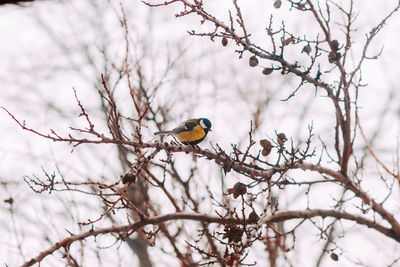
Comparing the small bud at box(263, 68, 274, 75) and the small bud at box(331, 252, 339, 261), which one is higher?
the small bud at box(263, 68, 274, 75)

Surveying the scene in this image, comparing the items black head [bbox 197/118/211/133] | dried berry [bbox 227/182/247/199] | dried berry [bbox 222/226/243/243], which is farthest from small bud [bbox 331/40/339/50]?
black head [bbox 197/118/211/133]

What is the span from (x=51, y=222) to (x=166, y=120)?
86.5 inches

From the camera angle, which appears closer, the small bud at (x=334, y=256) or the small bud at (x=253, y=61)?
the small bud at (x=253, y=61)

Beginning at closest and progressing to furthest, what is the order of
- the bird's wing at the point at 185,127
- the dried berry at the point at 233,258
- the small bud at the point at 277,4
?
1. the dried berry at the point at 233,258
2. the small bud at the point at 277,4
3. the bird's wing at the point at 185,127

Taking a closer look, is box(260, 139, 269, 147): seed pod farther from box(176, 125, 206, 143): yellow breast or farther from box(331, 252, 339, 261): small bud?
box(176, 125, 206, 143): yellow breast

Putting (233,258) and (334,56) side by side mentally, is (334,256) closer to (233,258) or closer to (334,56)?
(233,258)

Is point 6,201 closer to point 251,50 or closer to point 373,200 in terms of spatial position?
point 251,50

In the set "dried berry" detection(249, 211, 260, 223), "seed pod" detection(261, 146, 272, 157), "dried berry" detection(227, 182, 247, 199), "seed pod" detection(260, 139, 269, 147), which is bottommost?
"dried berry" detection(249, 211, 260, 223)

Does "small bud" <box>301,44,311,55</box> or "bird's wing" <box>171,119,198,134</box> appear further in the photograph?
"bird's wing" <box>171,119,198,134</box>

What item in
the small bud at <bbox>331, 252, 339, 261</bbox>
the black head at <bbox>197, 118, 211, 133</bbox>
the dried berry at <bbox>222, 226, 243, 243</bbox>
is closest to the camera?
the dried berry at <bbox>222, 226, 243, 243</bbox>

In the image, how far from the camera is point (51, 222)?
5.02m

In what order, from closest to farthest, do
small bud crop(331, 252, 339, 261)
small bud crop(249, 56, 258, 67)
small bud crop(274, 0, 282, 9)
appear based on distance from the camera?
small bud crop(274, 0, 282, 9) < small bud crop(249, 56, 258, 67) < small bud crop(331, 252, 339, 261)

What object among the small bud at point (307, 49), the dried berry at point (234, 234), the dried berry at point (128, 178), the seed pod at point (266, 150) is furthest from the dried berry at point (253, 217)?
the small bud at point (307, 49)

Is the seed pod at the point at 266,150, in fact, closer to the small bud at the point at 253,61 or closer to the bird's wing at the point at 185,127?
the small bud at the point at 253,61
